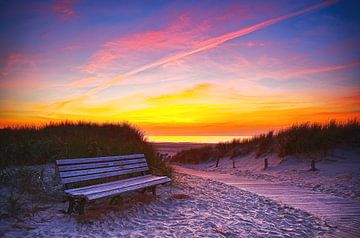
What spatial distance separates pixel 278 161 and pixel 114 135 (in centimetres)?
771

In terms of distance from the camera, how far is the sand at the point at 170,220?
168 inches

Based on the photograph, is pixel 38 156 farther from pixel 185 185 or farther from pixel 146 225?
pixel 146 225

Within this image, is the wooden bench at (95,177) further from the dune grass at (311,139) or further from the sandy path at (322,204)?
the dune grass at (311,139)

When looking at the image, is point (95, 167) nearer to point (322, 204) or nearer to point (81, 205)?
point (81, 205)

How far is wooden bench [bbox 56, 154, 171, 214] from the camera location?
4658 mm

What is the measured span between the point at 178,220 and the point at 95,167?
1925mm

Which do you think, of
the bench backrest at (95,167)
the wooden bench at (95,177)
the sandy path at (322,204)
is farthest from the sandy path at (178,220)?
the bench backrest at (95,167)

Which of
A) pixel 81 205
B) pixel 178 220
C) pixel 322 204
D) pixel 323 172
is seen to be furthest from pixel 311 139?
pixel 81 205

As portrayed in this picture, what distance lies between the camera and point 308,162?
1180 cm

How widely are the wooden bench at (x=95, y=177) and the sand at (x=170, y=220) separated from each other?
15.5 inches

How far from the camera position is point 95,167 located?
5.56m

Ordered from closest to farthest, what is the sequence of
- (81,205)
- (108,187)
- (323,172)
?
(81,205), (108,187), (323,172)

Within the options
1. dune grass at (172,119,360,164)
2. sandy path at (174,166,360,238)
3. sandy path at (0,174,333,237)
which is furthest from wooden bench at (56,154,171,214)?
dune grass at (172,119,360,164)

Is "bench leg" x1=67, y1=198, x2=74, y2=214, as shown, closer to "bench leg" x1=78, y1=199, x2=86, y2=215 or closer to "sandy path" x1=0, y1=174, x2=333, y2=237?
"sandy path" x1=0, y1=174, x2=333, y2=237
